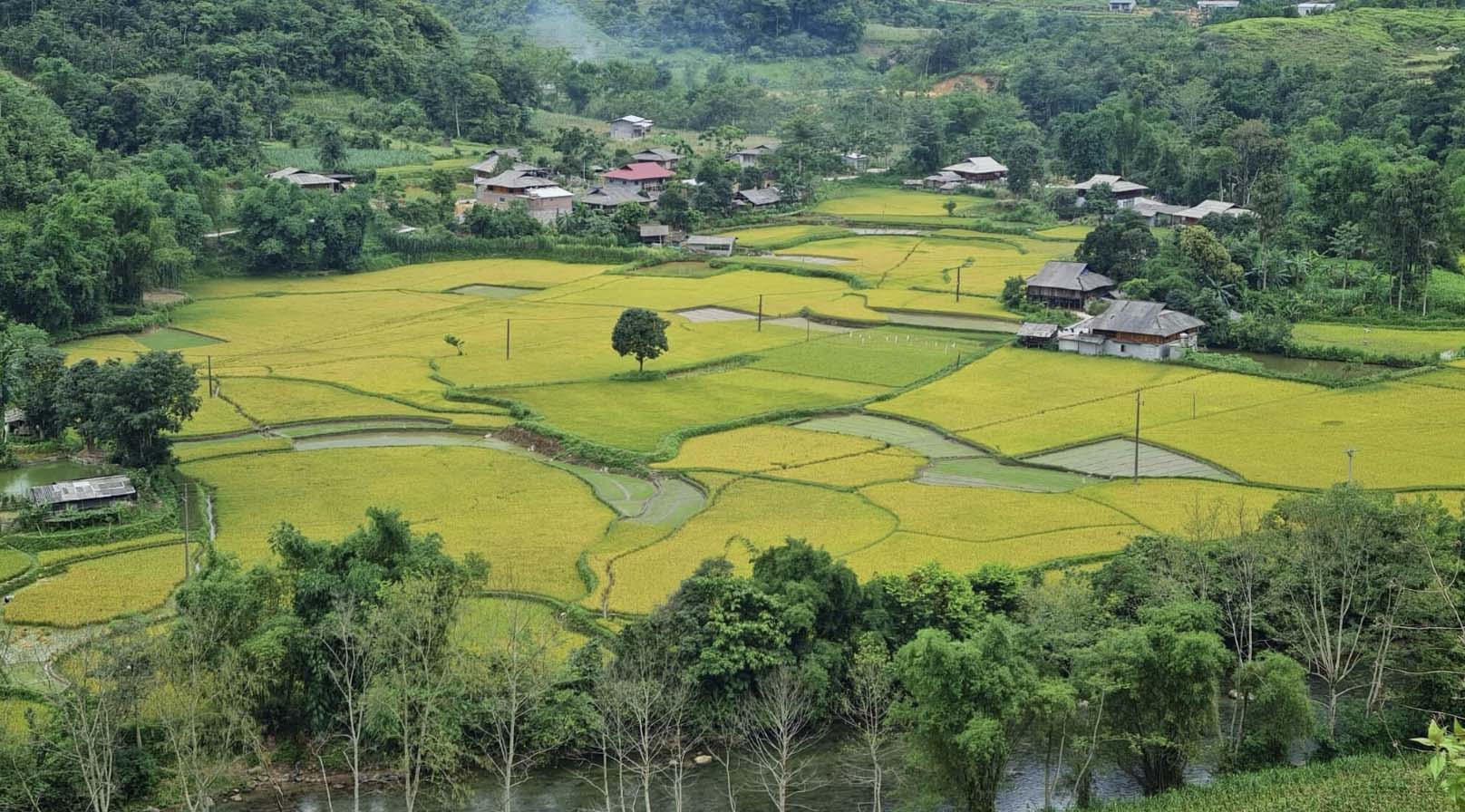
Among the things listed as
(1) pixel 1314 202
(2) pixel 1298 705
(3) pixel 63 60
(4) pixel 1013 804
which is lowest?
(4) pixel 1013 804

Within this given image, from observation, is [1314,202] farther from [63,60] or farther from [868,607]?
[63,60]

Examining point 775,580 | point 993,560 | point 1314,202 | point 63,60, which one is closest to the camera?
point 775,580

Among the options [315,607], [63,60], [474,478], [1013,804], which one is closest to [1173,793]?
[1013,804]

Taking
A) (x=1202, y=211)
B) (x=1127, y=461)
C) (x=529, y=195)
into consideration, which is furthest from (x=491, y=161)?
(x=1127, y=461)

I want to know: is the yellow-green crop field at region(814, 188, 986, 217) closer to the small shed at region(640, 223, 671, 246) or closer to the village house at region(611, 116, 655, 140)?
the small shed at region(640, 223, 671, 246)

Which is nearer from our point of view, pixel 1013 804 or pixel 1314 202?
pixel 1013 804

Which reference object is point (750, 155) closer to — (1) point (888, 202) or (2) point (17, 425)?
(1) point (888, 202)

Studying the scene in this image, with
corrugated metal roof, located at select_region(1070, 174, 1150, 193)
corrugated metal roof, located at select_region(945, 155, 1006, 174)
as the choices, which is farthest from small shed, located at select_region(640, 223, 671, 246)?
corrugated metal roof, located at select_region(1070, 174, 1150, 193)
